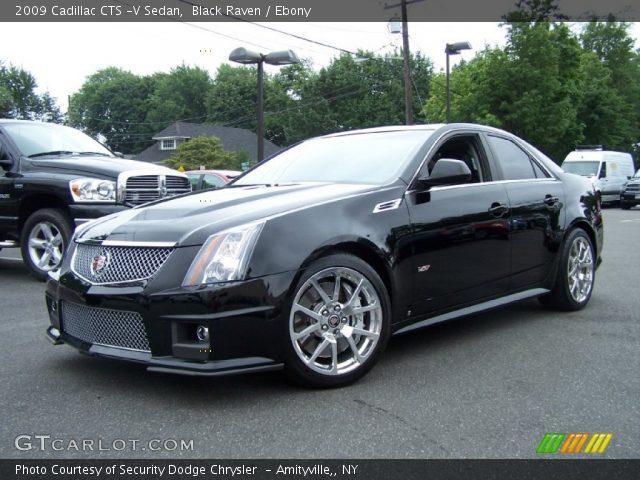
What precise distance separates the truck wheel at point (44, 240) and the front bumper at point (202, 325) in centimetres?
413

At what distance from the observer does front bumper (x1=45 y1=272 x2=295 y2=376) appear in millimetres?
3234

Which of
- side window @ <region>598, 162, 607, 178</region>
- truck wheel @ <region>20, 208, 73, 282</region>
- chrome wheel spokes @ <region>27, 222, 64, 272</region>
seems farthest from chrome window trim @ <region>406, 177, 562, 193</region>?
side window @ <region>598, 162, 607, 178</region>

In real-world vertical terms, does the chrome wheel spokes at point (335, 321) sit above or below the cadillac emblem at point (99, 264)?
below

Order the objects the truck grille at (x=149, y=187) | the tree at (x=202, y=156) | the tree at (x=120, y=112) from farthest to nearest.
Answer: the tree at (x=120, y=112) → the tree at (x=202, y=156) → the truck grille at (x=149, y=187)

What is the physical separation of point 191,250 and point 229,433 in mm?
937

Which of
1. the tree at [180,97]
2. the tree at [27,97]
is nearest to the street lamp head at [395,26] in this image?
the tree at [27,97]

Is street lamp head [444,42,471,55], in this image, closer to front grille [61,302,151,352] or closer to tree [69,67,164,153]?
front grille [61,302,151,352]

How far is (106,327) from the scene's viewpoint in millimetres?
3482

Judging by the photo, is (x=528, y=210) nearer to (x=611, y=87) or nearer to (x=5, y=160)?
(x=5, y=160)

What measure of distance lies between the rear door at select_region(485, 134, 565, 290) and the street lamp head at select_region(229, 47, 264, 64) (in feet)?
31.8

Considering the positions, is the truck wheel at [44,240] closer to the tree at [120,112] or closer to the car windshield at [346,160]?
the car windshield at [346,160]

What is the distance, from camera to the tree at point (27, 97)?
66312 mm

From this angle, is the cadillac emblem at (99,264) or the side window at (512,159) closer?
the cadillac emblem at (99,264)

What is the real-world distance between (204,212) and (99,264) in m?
0.64
